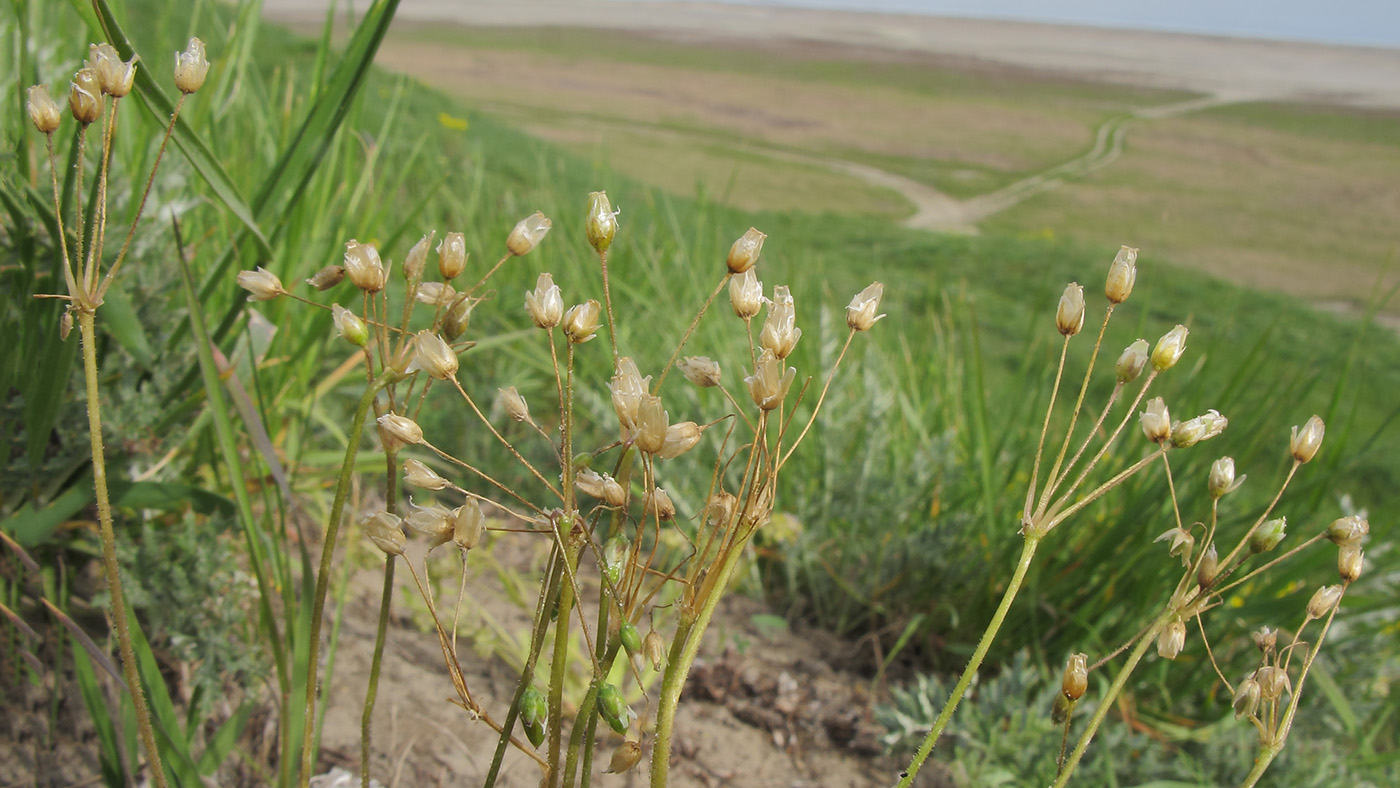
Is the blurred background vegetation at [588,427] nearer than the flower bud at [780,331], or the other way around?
the flower bud at [780,331]

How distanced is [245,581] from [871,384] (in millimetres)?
1115

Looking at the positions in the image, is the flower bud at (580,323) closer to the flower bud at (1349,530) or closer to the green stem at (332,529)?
the green stem at (332,529)

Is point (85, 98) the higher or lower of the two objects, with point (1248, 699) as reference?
higher

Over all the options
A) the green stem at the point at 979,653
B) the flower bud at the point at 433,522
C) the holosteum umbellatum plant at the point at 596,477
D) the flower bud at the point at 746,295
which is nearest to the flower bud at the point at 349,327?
the holosteum umbellatum plant at the point at 596,477

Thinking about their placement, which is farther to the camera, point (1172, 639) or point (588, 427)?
point (588, 427)

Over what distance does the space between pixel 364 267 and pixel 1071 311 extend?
0.39 metres

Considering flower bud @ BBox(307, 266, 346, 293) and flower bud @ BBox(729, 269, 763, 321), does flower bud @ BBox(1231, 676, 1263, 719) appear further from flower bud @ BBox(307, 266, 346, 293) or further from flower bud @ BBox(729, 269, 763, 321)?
flower bud @ BBox(307, 266, 346, 293)

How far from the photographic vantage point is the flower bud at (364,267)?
0.53m

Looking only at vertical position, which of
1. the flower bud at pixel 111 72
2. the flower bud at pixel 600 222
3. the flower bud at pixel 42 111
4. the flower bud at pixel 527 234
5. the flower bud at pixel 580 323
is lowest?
the flower bud at pixel 580 323

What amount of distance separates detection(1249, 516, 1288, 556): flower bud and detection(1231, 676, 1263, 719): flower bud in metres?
0.08

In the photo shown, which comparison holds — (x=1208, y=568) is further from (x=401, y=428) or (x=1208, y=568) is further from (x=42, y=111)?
(x=42, y=111)

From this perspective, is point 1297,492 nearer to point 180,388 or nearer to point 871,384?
point 871,384

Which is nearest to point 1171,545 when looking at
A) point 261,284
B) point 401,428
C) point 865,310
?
point 865,310

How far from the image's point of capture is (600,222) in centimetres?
50
